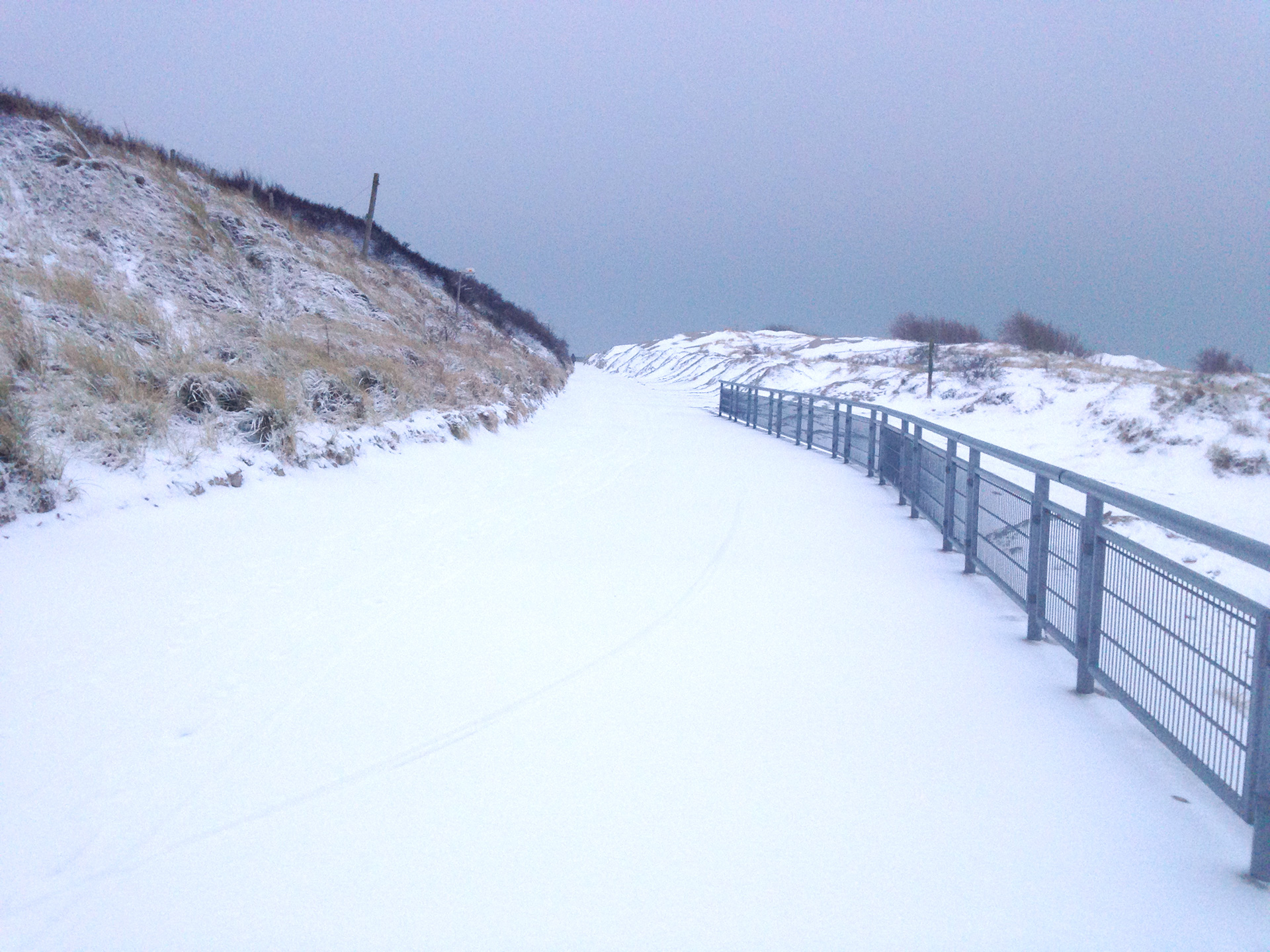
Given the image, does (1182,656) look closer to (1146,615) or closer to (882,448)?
(1146,615)

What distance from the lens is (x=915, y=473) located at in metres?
10.4

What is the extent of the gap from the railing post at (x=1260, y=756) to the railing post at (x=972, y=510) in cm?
426

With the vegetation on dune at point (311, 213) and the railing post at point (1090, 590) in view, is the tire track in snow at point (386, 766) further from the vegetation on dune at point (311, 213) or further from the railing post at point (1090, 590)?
the vegetation on dune at point (311, 213)

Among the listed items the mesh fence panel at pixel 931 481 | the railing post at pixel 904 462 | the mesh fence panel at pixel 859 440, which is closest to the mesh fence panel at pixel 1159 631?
the mesh fence panel at pixel 931 481

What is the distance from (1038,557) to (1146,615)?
1533 millimetres

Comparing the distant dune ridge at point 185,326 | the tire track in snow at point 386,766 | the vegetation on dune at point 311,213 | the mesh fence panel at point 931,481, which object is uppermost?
the vegetation on dune at point 311,213

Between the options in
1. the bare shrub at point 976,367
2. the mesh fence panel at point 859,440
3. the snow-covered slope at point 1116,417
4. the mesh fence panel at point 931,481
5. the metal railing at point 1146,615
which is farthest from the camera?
the bare shrub at point 976,367

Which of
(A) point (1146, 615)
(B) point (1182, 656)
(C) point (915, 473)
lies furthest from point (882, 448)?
(B) point (1182, 656)

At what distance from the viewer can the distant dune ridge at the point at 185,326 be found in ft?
25.4

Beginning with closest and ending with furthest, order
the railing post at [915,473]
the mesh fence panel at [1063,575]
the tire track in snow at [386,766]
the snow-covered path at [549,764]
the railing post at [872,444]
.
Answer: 1. the snow-covered path at [549,764]
2. the tire track in snow at [386,766]
3. the mesh fence panel at [1063,575]
4. the railing post at [915,473]
5. the railing post at [872,444]

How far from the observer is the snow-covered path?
9.66ft

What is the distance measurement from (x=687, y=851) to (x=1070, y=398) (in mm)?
28533

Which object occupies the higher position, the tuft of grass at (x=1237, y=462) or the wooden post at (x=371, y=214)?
the wooden post at (x=371, y=214)

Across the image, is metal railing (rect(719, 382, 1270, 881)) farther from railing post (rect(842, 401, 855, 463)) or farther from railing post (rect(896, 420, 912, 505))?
railing post (rect(842, 401, 855, 463))
